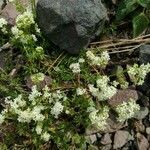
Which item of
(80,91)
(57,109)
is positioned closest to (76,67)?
(80,91)

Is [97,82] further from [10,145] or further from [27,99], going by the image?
[10,145]

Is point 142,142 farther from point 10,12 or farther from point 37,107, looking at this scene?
point 10,12

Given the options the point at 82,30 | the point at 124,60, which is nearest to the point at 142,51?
the point at 124,60

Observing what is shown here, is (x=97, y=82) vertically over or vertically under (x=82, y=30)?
under

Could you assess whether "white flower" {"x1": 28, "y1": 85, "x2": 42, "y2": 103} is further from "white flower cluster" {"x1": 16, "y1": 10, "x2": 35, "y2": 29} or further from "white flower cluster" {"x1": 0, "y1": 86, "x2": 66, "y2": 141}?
"white flower cluster" {"x1": 16, "y1": 10, "x2": 35, "y2": 29}

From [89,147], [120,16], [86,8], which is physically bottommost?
[89,147]
